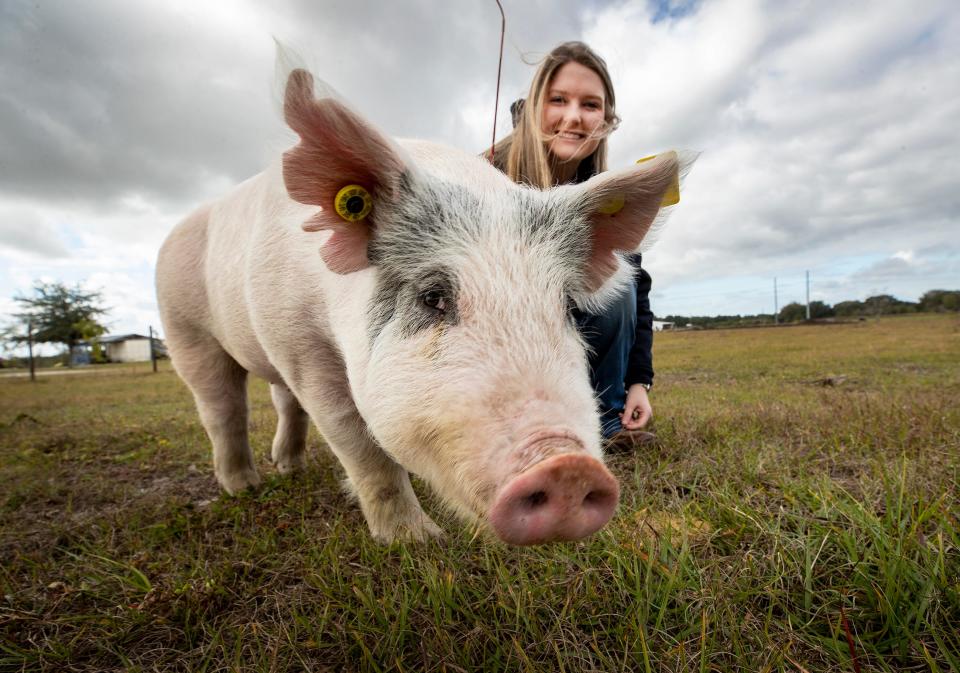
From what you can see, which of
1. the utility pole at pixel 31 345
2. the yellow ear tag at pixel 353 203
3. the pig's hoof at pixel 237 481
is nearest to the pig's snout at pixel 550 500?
the yellow ear tag at pixel 353 203

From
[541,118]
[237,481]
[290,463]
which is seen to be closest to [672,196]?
[541,118]

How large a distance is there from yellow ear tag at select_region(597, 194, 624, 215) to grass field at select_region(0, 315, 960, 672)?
1.31 meters

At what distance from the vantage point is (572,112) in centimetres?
347

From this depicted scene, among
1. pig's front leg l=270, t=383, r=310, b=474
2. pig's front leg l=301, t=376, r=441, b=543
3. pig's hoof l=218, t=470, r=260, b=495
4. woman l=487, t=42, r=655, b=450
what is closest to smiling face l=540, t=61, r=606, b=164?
woman l=487, t=42, r=655, b=450

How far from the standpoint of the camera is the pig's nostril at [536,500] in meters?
1.33

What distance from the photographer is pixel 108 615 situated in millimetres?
1754

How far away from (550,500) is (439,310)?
771mm

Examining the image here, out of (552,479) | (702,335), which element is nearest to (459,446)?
(552,479)

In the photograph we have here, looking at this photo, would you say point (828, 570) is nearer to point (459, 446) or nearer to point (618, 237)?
point (459, 446)

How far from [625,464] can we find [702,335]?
2480 cm

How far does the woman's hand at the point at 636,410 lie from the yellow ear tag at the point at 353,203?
2382 mm

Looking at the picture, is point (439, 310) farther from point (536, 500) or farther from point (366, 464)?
point (366, 464)

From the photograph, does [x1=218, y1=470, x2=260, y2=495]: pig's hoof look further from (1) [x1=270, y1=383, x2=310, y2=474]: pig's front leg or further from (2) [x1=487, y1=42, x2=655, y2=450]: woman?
(2) [x1=487, y1=42, x2=655, y2=450]: woman

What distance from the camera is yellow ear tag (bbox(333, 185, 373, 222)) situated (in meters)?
1.95
